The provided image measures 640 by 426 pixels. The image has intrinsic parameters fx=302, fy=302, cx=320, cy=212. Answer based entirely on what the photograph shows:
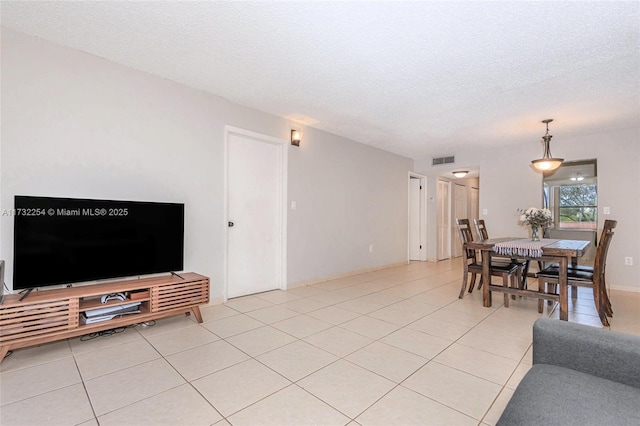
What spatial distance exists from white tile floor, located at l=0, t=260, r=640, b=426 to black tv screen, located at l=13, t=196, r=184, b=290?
1.91 ft

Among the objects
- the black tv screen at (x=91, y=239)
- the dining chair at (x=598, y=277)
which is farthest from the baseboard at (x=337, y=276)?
the dining chair at (x=598, y=277)

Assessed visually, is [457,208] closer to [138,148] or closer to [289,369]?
[289,369]

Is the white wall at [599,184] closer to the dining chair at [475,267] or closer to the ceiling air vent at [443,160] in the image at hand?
the ceiling air vent at [443,160]

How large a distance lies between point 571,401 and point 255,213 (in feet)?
11.8

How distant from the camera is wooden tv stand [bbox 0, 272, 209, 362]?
2.07m

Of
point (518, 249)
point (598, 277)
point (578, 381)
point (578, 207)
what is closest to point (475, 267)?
point (518, 249)

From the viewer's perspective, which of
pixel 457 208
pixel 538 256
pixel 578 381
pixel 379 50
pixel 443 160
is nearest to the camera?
pixel 578 381

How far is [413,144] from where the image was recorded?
567 cm

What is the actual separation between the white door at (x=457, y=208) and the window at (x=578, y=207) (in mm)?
2571

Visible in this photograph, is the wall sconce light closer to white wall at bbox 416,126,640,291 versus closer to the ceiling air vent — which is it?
the ceiling air vent

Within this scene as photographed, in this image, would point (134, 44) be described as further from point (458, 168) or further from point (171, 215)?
point (458, 168)

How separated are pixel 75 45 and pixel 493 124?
4.98m

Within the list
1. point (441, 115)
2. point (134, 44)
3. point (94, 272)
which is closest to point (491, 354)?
point (441, 115)

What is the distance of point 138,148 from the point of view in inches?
117
